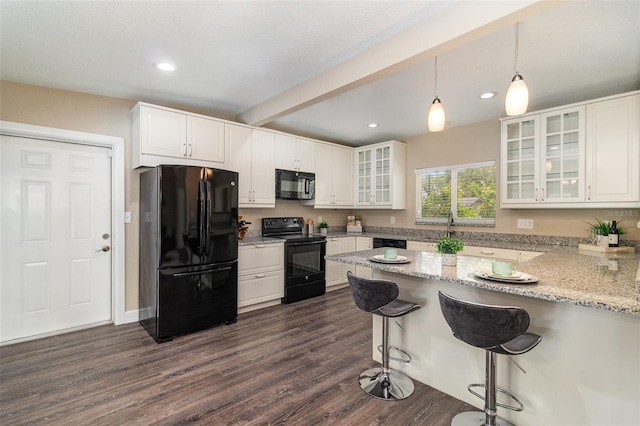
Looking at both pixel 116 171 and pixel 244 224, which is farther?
pixel 244 224

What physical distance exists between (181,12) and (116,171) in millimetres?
2155

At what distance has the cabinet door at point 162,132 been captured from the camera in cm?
317

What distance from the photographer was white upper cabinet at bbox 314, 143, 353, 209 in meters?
4.91

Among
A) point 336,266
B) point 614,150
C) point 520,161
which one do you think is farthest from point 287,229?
point 614,150

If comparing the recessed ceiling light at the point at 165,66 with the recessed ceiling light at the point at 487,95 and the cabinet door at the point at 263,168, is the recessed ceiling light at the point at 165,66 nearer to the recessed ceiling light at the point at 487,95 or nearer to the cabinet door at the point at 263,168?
the cabinet door at the point at 263,168

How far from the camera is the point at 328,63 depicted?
8.53ft

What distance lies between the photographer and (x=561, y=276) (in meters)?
1.79

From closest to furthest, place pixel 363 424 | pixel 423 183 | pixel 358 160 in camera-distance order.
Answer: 1. pixel 363 424
2. pixel 423 183
3. pixel 358 160

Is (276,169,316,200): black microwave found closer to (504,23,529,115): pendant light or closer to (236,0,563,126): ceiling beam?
(236,0,563,126): ceiling beam

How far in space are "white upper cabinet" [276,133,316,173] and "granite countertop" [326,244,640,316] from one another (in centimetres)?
223

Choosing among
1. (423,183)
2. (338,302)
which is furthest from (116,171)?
(423,183)

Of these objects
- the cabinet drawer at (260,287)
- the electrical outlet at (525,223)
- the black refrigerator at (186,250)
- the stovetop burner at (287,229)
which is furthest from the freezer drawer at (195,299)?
the electrical outlet at (525,223)

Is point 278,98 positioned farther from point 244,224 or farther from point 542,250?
point 542,250

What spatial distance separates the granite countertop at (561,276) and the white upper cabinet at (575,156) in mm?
901
